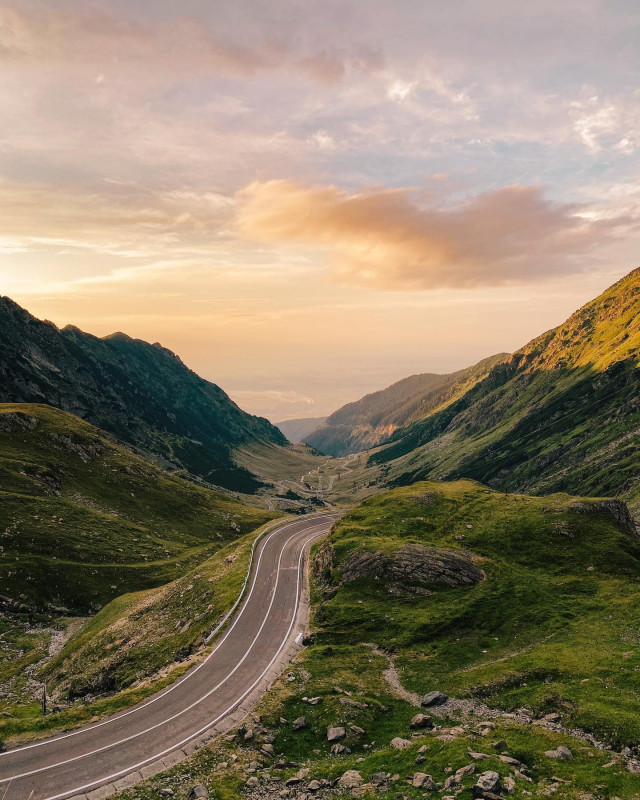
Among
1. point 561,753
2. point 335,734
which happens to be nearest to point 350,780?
point 335,734

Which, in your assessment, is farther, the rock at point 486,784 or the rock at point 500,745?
the rock at point 500,745

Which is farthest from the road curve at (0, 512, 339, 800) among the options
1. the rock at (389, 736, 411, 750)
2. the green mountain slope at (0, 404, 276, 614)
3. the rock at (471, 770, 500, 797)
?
the green mountain slope at (0, 404, 276, 614)

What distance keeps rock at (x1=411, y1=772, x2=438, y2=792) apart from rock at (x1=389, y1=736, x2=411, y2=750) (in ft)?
14.5

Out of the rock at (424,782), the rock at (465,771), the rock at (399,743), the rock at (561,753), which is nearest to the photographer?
the rock at (424,782)

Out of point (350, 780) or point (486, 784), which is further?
point (350, 780)

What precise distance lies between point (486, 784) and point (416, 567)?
3694cm

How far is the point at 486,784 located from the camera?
80.7 ft

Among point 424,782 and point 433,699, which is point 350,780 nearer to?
point 424,782

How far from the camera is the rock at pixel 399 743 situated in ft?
103

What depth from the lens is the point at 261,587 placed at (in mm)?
69188

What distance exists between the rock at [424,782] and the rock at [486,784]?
238 cm

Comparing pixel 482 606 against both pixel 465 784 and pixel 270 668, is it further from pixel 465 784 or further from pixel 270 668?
pixel 465 784

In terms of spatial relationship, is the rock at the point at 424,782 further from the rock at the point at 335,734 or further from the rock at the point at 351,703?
the rock at the point at 351,703

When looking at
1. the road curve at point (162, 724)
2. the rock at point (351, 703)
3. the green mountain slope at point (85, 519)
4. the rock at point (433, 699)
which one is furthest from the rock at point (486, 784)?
the green mountain slope at point (85, 519)
